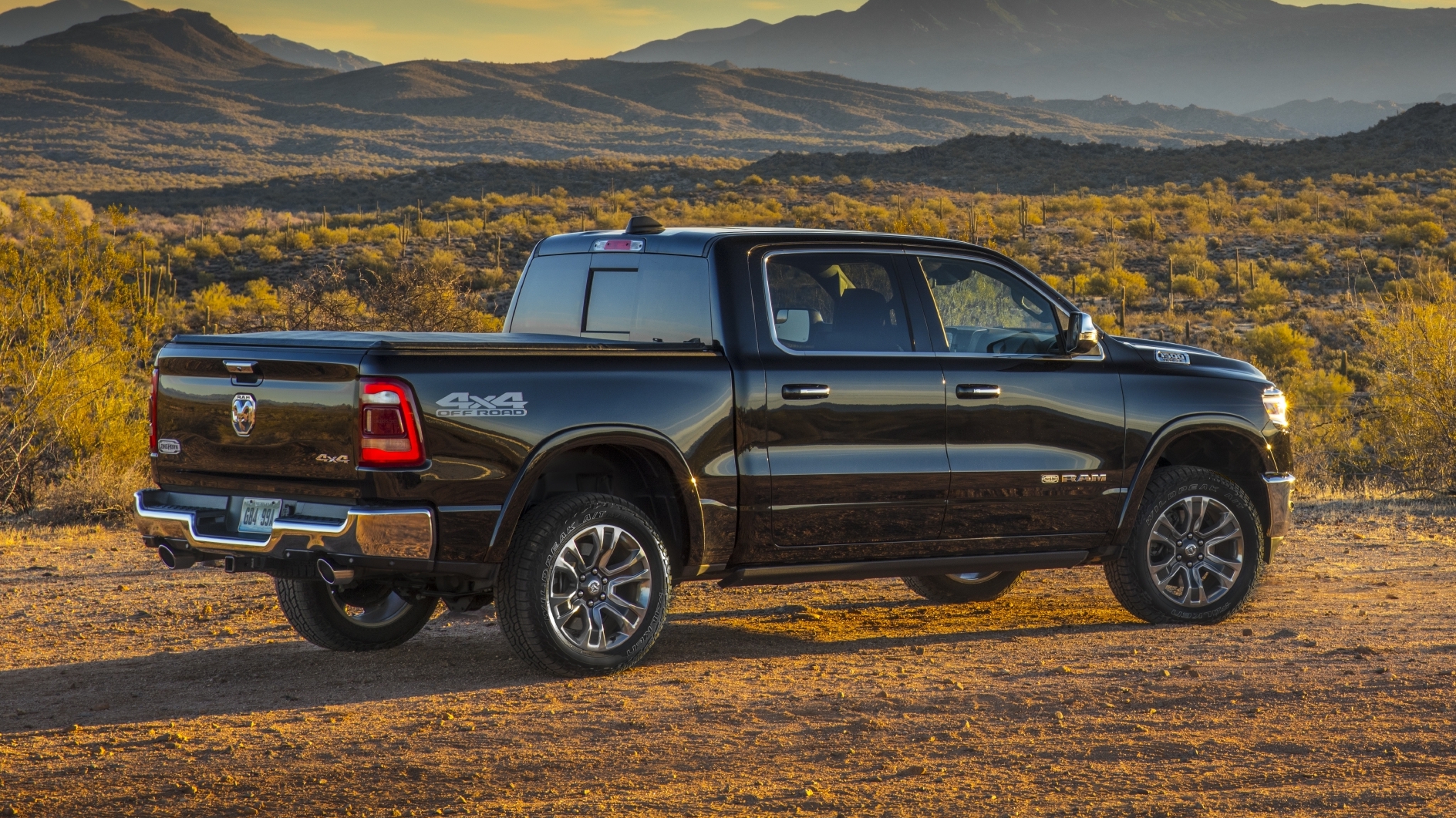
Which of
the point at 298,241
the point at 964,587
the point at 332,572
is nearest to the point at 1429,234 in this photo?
the point at 298,241

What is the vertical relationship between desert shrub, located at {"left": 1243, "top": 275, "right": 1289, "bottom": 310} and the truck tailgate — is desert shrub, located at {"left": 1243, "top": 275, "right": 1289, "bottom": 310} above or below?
above

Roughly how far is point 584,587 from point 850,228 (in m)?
33.4

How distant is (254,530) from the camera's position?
20.5 ft

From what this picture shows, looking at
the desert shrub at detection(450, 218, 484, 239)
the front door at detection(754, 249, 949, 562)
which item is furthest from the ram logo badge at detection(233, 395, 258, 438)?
the desert shrub at detection(450, 218, 484, 239)

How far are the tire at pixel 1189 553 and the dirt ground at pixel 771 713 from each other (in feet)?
0.55

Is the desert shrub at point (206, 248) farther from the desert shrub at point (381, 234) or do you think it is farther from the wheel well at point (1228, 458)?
the wheel well at point (1228, 458)

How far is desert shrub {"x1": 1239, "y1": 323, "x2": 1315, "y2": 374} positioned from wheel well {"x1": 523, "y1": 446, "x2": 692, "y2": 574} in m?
22.4

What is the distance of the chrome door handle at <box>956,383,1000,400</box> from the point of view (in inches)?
287

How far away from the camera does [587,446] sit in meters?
6.55

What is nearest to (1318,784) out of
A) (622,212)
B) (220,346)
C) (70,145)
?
(220,346)

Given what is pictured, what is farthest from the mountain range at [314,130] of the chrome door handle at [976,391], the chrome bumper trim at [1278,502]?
the chrome door handle at [976,391]

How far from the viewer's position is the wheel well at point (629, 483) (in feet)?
22.2

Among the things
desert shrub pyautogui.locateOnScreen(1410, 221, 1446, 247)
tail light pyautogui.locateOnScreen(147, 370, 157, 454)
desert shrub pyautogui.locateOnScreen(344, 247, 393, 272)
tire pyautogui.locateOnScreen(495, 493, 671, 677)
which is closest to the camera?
tire pyautogui.locateOnScreen(495, 493, 671, 677)

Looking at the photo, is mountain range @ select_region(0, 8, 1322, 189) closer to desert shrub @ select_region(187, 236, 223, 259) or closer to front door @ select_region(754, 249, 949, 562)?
desert shrub @ select_region(187, 236, 223, 259)
